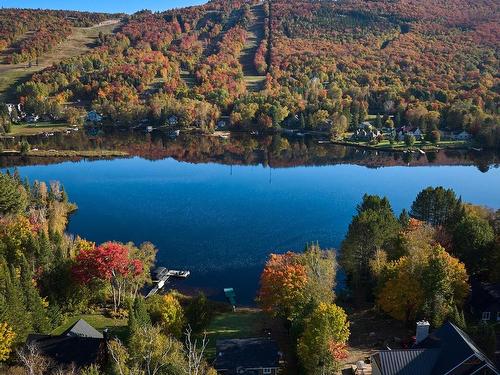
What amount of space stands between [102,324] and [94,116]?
99.1m

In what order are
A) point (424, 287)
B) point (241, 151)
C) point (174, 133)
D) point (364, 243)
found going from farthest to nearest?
point (174, 133) → point (241, 151) → point (364, 243) → point (424, 287)

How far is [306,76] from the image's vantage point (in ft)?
469

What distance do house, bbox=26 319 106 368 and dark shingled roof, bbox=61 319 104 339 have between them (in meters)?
0.14

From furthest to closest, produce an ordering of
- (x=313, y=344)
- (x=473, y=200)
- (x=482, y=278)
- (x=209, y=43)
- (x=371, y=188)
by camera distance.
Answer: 1. (x=209, y=43)
2. (x=371, y=188)
3. (x=473, y=200)
4. (x=482, y=278)
5. (x=313, y=344)

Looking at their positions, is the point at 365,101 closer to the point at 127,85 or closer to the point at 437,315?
the point at 127,85

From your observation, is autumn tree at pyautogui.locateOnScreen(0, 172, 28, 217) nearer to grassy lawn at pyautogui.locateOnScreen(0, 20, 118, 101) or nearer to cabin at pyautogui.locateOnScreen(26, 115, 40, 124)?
cabin at pyautogui.locateOnScreen(26, 115, 40, 124)

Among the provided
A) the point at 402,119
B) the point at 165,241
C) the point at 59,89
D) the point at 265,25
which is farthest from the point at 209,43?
the point at 165,241

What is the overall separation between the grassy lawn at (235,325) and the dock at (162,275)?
6762 mm

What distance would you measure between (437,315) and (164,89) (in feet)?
379

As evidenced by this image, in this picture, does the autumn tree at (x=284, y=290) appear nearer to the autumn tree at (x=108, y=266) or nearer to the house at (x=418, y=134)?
the autumn tree at (x=108, y=266)

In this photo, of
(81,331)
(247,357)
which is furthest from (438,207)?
(81,331)

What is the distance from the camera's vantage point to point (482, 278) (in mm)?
35781

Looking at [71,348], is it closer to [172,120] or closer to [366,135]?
[366,135]

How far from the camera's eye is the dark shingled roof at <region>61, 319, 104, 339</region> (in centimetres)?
2689
